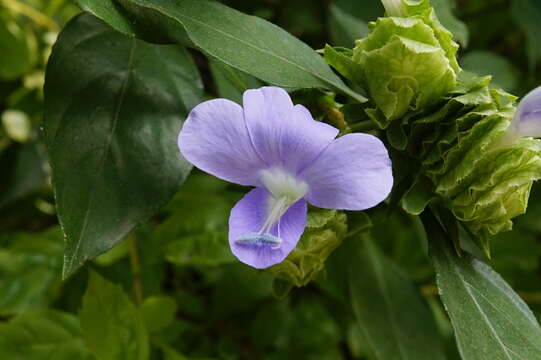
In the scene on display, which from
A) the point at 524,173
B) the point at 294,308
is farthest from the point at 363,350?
the point at 524,173

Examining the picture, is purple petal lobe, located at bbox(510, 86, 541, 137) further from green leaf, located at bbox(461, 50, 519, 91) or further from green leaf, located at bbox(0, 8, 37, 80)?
green leaf, located at bbox(0, 8, 37, 80)

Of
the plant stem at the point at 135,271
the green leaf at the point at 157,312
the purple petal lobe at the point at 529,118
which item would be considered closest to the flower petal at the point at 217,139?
the purple petal lobe at the point at 529,118

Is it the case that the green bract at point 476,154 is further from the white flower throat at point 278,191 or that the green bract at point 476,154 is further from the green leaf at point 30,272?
the green leaf at point 30,272

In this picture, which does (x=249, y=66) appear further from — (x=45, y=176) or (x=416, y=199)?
(x=45, y=176)

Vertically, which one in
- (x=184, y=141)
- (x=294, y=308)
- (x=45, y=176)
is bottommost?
(x=294, y=308)

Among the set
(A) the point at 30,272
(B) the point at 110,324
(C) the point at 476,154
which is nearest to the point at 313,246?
(C) the point at 476,154

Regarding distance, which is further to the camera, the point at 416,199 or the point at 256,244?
the point at 416,199
